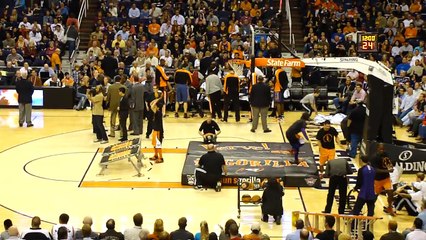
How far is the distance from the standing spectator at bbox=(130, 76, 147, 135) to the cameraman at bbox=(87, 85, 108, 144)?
3.15 ft

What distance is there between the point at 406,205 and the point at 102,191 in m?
6.67

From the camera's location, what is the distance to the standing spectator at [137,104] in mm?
23562

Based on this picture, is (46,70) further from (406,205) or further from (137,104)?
(406,205)

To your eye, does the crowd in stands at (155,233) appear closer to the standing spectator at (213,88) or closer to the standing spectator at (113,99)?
the standing spectator at (113,99)

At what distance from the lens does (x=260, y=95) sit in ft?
79.8

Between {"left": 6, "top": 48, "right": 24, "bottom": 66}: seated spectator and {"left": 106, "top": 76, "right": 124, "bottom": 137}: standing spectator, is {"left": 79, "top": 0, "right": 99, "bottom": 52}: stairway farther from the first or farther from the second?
{"left": 106, "top": 76, "right": 124, "bottom": 137}: standing spectator

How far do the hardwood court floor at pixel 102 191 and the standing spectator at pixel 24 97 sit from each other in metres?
0.57

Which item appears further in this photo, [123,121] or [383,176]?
[123,121]

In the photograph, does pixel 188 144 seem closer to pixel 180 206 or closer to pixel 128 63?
pixel 180 206

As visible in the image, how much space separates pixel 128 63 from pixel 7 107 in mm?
4635

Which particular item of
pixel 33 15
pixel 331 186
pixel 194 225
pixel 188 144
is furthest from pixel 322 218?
pixel 33 15

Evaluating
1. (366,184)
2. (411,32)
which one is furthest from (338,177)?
(411,32)

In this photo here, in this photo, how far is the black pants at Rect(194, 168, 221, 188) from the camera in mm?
19141

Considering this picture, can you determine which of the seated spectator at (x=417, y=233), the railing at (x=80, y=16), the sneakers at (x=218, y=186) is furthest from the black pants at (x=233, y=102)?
the seated spectator at (x=417, y=233)
